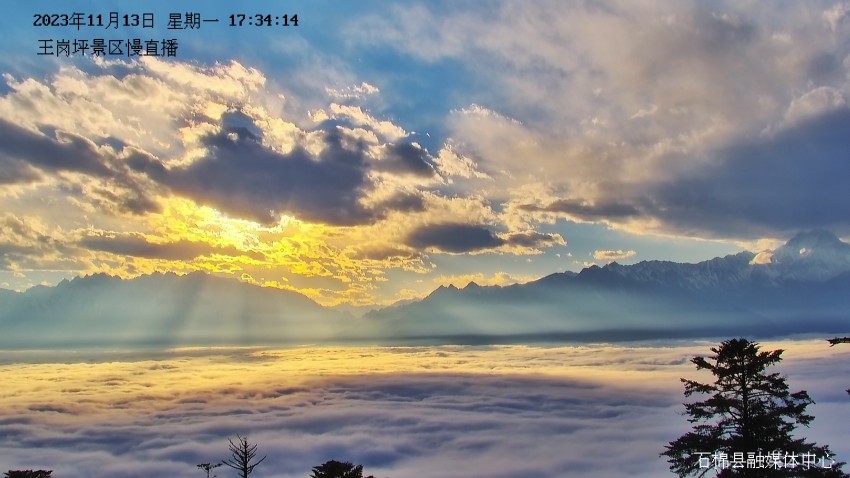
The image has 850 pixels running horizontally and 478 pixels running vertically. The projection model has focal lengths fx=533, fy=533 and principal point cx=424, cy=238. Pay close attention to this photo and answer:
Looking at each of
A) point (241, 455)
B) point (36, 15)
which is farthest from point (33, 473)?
point (36, 15)

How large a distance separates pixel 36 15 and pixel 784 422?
206 feet

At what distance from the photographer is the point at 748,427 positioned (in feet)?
91.1

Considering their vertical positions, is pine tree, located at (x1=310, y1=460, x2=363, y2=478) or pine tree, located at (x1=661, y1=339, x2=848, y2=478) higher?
pine tree, located at (x1=661, y1=339, x2=848, y2=478)

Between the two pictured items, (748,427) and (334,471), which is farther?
(334,471)

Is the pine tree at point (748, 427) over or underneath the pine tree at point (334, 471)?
over

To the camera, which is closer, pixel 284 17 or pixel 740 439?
pixel 740 439

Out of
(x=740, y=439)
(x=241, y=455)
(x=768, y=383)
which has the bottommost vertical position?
(x=241, y=455)

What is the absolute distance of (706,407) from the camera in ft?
93.9

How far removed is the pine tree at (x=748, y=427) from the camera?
2694 cm

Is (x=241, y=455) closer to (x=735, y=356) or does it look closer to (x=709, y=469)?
(x=709, y=469)

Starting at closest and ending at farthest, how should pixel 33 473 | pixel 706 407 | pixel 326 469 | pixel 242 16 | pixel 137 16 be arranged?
pixel 706 407, pixel 326 469, pixel 33 473, pixel 242 16, pixel 137 16

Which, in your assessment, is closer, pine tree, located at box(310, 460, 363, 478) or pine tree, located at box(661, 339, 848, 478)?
pine tree, located at box(661, 339, 848, 478)

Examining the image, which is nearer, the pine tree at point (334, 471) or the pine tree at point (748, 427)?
the pine tree at point (748, 427)

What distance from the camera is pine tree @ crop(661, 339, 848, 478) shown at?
2694cm
